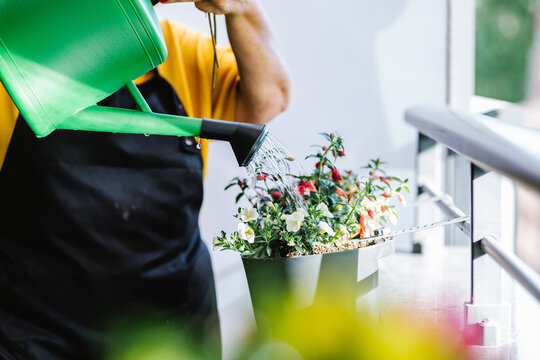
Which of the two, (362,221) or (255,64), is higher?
(255,64)

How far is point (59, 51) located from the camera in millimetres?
546

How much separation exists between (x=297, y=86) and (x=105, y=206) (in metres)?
0.96

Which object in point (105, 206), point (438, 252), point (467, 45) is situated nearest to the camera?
point (105, 206)

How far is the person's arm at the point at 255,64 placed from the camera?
3.27 feet

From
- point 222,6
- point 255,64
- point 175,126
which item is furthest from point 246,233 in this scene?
point 255,64

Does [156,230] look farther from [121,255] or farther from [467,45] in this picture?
[467,45]

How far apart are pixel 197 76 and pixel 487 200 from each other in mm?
739

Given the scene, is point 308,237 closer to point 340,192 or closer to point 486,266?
point 340,192

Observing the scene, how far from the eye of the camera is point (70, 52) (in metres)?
0.55

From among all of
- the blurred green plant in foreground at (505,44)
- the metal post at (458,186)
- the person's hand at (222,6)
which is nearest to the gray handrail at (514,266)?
the person's hand at (222,6)

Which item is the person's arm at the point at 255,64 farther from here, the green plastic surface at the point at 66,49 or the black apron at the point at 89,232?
the green plastic surface at the point at 66,49

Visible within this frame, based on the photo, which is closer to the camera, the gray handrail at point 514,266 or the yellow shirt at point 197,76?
the gray handrail at point 514,266

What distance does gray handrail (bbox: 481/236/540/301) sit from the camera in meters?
0.59

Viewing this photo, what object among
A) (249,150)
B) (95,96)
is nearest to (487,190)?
(249,150)
